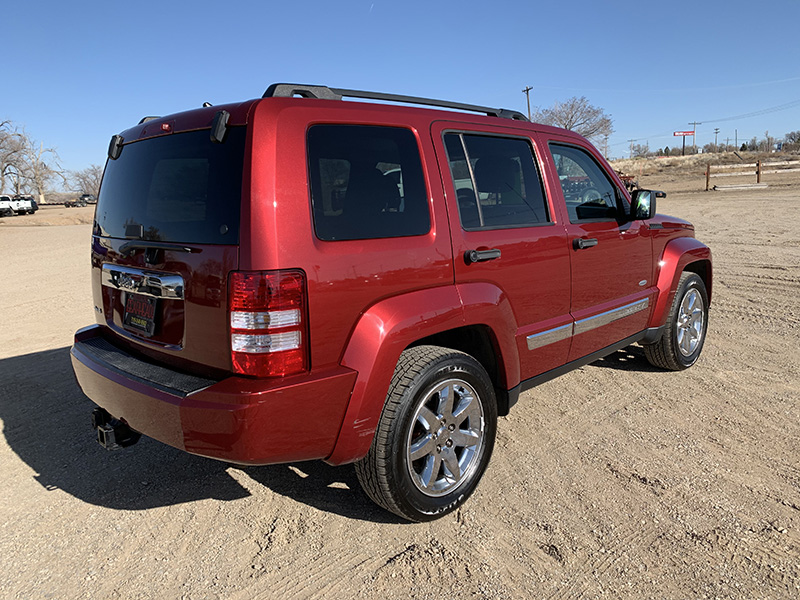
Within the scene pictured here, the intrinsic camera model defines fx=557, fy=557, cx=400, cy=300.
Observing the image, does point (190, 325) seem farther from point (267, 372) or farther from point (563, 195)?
point (563, 195)

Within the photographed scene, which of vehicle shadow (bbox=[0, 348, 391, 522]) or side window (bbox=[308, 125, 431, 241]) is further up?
side window (bbox=[308, 125, 431, 241])

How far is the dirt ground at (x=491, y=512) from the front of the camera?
2346mm

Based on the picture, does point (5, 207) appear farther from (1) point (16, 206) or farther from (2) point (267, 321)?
(2) point (267, 321)

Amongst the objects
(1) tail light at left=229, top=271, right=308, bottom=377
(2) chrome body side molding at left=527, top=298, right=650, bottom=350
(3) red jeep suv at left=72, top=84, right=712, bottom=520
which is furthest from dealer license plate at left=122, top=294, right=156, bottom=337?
(2) chrome body side molding at left=527, top=298, right=650, bottom=350

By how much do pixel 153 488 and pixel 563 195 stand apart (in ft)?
9.84

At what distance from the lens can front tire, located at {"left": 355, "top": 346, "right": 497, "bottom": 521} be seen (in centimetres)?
251

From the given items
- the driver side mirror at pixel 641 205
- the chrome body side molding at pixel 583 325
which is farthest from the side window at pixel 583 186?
the chrome body side molding at pixel 583 325

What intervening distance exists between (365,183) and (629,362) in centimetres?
355

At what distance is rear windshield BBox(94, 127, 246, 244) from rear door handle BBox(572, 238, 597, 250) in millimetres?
2130

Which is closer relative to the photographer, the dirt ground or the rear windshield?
the rear windshield

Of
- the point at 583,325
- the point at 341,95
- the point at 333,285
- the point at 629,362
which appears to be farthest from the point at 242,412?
the point at 629,362

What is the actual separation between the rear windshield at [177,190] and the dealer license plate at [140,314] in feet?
0.98

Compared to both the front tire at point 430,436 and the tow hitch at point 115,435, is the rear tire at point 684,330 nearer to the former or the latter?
the front tire at point 430,436

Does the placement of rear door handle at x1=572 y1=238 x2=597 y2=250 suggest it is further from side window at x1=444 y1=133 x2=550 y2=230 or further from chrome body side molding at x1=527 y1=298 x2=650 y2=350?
chrome body side molding at x1=527 y1=298 x2=650 y2=350
